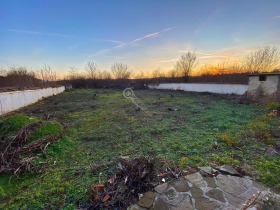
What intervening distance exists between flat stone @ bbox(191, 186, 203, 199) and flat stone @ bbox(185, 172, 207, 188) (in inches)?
3.1

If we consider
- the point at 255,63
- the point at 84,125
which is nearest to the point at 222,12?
the point at 84,125

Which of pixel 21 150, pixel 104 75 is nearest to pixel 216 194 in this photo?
pixel 21 150

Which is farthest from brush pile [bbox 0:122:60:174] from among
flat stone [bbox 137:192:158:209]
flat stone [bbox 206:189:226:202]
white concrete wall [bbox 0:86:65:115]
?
white concrete wall [bbox 0:86:65:115]

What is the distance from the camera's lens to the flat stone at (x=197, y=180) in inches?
77.9

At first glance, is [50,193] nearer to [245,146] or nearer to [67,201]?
[67,201]

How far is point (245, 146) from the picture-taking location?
3148 mm

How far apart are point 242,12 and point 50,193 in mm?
10025

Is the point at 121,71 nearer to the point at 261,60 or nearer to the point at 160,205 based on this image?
the point at 261,60

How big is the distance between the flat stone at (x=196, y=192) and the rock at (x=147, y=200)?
525 millimetres

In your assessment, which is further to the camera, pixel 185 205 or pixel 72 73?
pixel 72 73

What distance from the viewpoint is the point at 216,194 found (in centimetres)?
180

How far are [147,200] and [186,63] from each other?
23137mm

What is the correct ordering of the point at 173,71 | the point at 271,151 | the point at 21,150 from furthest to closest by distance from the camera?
the point at 173,71 → the point at 271,151 → the point at 21,150

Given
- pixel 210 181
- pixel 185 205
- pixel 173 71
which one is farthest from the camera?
pixel 173 71
